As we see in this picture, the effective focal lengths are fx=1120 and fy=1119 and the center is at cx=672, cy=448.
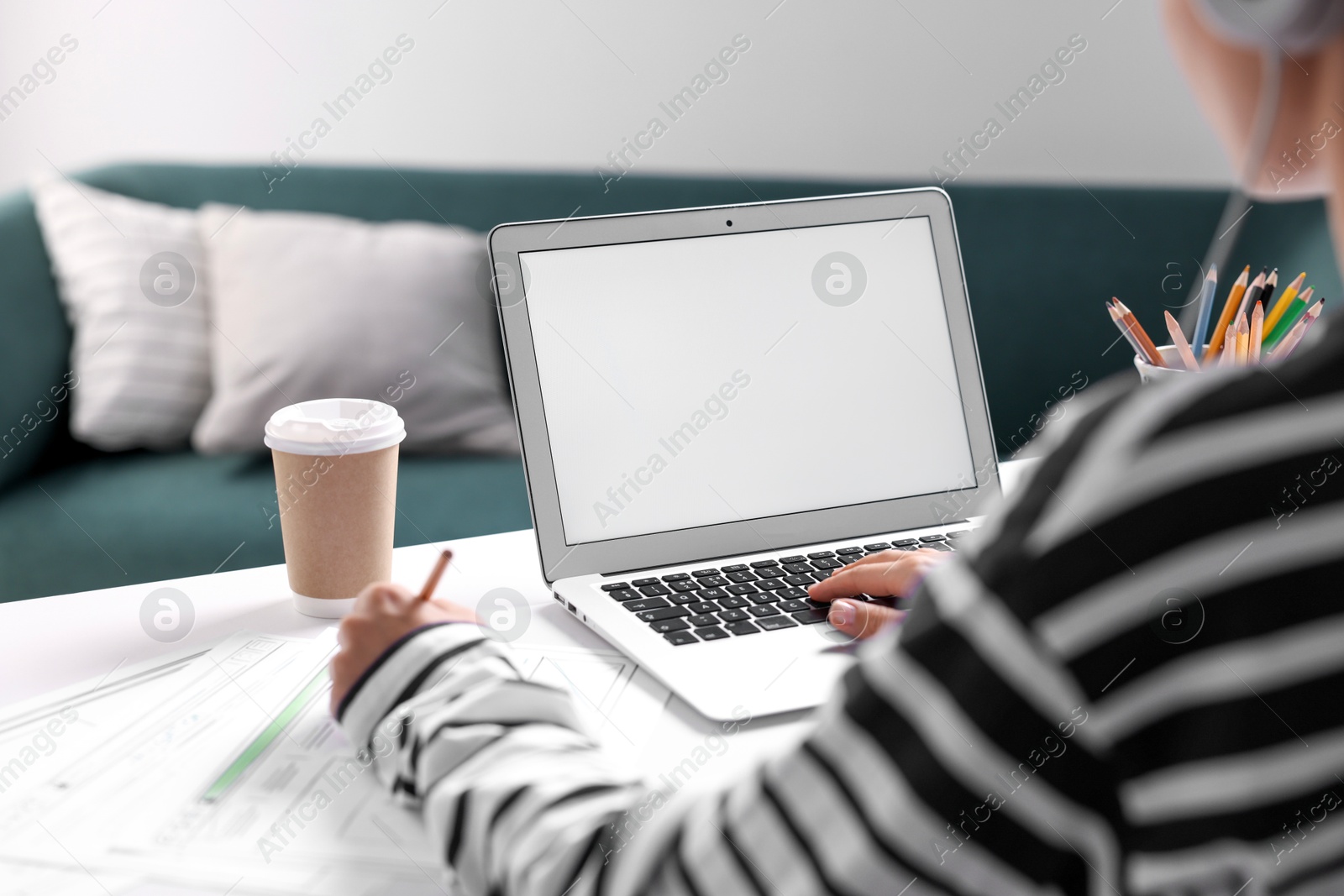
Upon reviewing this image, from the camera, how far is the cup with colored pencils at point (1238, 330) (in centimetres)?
97

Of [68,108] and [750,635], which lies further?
[68,108]

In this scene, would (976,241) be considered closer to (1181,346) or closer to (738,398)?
(1181,346)

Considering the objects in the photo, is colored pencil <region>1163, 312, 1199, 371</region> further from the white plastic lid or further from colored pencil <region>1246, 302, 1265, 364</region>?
the white plastic lid

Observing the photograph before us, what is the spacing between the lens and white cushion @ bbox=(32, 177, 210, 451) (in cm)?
188

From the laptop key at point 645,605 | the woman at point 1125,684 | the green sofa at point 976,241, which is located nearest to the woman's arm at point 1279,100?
the woman at point 1125,684

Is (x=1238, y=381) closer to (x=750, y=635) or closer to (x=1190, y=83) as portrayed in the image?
(x=1190, y=83)

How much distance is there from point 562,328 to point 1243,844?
624 mm

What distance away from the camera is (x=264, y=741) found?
0.63 meters

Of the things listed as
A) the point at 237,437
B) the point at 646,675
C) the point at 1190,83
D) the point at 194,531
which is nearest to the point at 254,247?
the point at 237,437

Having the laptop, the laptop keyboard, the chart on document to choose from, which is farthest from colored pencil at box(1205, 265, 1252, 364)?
the chart on document

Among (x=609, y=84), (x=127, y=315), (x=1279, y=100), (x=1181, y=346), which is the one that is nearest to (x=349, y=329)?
(x=127, y=315)

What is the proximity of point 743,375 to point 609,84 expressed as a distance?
156cm

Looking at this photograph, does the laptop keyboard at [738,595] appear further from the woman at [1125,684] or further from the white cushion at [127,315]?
the white cushion at [127,315]

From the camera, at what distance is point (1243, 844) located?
35 centimetres
